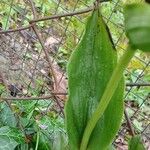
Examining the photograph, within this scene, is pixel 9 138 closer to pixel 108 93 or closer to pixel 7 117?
pixel 7 117

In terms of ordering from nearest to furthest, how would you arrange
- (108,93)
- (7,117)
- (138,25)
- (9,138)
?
(138,25) → (108,93) → (9,138) → (7,117)

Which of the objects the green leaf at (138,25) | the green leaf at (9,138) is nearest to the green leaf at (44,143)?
the green leaf at (9,138)

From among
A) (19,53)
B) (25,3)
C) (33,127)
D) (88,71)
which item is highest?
(25,3)

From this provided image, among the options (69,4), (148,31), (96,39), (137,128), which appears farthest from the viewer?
(69,4)

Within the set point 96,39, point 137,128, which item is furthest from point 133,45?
point 137,128

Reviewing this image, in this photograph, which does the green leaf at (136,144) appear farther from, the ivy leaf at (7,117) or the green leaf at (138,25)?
the ivy leaf at (7,117)

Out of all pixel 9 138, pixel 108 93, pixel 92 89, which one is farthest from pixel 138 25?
pixel 9 138

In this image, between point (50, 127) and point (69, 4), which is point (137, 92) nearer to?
point (50, 127)
